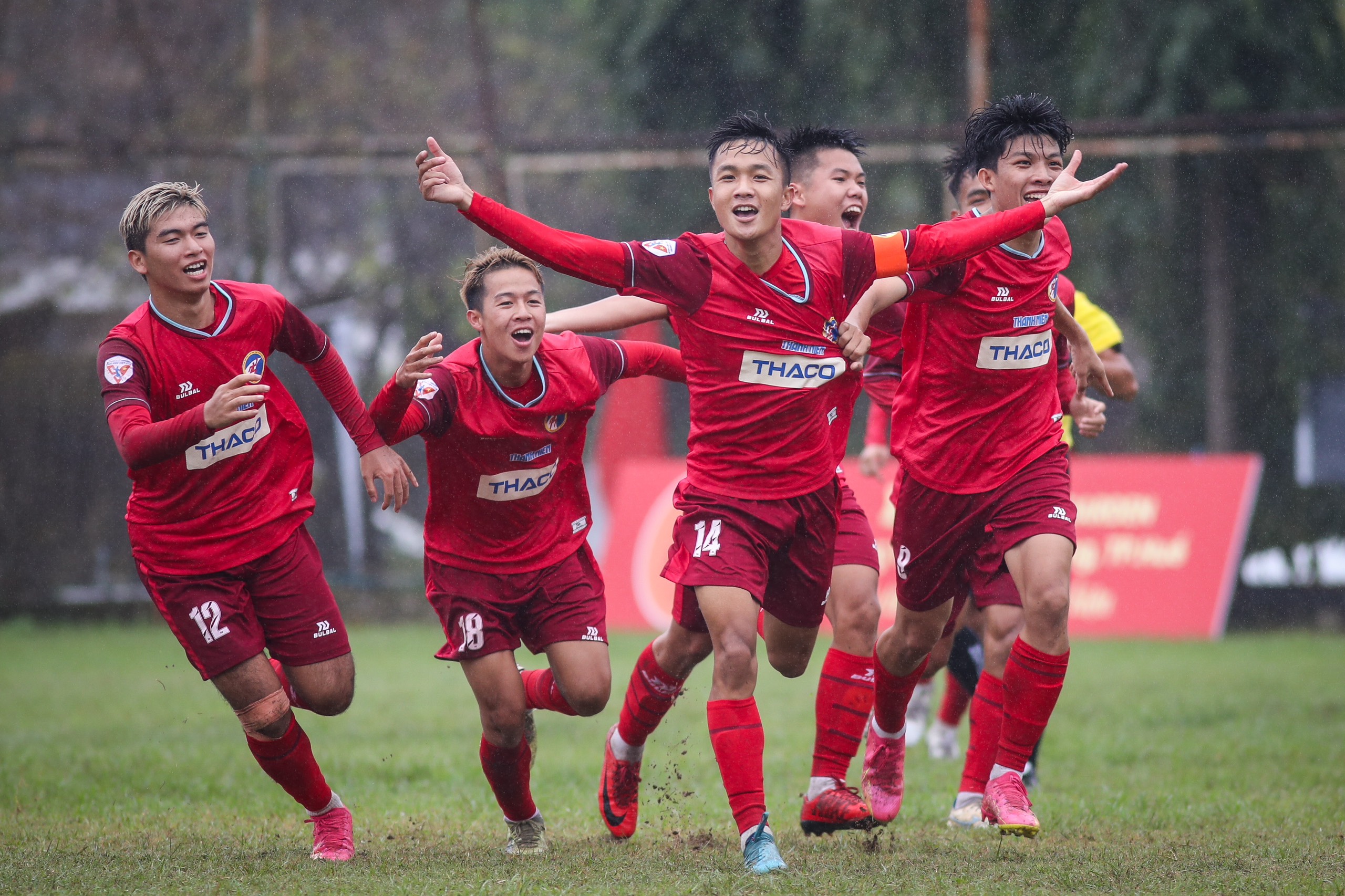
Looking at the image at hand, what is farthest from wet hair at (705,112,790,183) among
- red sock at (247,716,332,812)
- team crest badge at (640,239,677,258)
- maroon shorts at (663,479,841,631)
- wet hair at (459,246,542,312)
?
red sock at (247,716,332,812)

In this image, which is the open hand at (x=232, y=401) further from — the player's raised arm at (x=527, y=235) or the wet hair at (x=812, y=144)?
the wet hair at (x=812, y=144)

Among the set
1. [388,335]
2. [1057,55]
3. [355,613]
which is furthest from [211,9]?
[1057,55]

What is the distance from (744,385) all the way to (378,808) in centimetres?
259

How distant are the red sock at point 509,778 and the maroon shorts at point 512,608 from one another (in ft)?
1.15

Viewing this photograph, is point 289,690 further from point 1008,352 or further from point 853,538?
point 1008,352

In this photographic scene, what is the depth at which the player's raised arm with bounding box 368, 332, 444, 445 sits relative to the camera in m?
4.69

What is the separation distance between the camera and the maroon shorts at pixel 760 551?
4.64 meters

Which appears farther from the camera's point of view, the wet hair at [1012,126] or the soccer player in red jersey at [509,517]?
the wet hair at [1012,126]

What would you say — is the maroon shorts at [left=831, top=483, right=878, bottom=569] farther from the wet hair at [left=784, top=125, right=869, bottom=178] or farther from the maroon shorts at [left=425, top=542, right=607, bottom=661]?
the wet hair at [left=784, top=125, right=869, bottom=178]

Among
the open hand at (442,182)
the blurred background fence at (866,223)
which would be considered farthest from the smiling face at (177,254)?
the blurred background fence at (866,223)

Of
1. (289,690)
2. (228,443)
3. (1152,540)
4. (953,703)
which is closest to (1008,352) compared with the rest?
(953,703)

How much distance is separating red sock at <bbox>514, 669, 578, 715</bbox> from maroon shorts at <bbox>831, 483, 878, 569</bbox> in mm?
1138

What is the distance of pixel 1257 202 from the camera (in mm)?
12656

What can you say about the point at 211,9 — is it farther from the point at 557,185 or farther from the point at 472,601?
the point at 472,601
